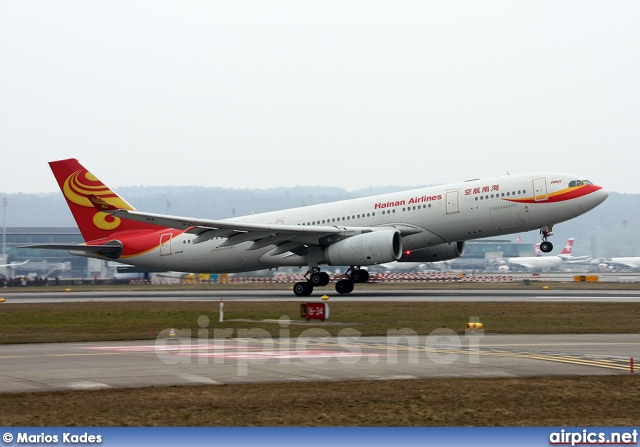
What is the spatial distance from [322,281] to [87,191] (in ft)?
51.8

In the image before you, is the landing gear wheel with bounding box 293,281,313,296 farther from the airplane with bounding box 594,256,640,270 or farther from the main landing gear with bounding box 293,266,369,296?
the airplane with bounding box 594,256,640,270

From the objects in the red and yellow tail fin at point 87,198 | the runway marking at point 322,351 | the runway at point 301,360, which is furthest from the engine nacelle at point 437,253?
the runway marking at point 322,351

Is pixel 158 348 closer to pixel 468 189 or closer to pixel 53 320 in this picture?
pixel 53 320

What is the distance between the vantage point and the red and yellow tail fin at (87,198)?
169ft

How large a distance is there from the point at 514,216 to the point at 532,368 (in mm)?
27040

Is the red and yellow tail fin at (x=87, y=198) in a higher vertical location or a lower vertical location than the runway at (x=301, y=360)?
higher

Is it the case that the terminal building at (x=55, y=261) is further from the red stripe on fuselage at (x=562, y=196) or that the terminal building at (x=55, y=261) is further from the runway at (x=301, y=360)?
the runway at (x=301, y=360)

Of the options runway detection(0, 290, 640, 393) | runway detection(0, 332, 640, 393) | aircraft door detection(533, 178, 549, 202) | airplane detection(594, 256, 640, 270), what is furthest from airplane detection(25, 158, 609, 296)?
airplane detection(594, 256, 640, 270)

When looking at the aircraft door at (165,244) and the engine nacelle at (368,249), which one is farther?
the aircraft door at (165,244)

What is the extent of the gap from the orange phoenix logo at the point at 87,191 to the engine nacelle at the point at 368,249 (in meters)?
15.0

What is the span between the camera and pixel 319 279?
154ft

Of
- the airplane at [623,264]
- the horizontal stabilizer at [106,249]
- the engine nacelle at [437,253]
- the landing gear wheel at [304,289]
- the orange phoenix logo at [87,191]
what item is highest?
the orange phoenix logo at [87,191]

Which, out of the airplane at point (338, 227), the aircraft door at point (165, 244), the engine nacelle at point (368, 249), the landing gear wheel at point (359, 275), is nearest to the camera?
the engine nacelle at point (368, 249)

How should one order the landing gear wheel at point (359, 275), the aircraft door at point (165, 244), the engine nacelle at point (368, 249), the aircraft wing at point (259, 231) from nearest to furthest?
the engine nacelle at point (368, 249)
the aircraft wing at point (259, 231)
the landing gear wheel at point (359, 275)
the aircraft door at point (165, 244)
